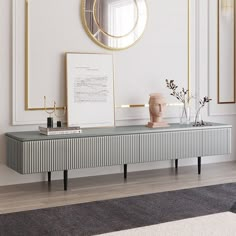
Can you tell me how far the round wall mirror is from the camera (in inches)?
193

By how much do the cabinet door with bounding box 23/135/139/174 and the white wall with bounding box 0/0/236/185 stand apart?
46cm

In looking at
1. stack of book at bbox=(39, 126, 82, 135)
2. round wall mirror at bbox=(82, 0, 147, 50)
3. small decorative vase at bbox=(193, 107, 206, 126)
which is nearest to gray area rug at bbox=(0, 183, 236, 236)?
stack of book at bbox=(39, 126, 82, 135)

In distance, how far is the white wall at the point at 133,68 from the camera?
4.55m

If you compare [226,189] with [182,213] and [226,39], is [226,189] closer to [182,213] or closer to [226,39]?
[182,213]

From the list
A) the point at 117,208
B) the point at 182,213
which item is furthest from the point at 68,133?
the point at 182,213

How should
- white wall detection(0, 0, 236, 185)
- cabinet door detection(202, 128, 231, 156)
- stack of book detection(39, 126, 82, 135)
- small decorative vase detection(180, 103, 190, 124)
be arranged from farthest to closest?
small decorative vase detection(180, 103, 190, 124) → cabinet door detection(202, 128, 231, 156) → white wall detection(0, 0, 236, 185) → stack of book detection(39, 126, 82, 135)

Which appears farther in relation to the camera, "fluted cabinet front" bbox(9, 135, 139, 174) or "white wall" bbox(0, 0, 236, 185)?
"white wall" bbox(0, 0, 236, 185)

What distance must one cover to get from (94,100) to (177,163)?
3.75ft

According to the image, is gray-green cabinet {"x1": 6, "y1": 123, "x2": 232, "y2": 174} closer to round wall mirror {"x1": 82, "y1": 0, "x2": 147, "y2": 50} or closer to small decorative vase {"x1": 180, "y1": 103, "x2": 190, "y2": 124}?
small decorative vase {"x1": 180, "y1": 103, "x2": 190, "y2": 124}

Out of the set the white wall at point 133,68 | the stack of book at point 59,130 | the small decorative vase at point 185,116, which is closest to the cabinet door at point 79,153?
the stack of book at point 59,130

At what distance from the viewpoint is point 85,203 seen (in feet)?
13.1

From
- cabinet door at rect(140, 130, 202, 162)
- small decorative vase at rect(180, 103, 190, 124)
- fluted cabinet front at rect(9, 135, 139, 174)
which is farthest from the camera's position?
small decorative vase at rect(180, 103, 190, 124)

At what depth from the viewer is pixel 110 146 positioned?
4582 mm

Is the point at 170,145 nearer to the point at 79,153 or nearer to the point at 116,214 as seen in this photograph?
the point at 79,153
